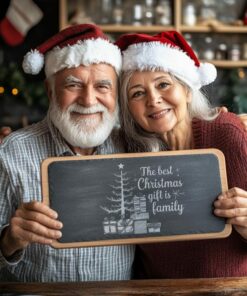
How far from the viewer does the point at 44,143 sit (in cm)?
173

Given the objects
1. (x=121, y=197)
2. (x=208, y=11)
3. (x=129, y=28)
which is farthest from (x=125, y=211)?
(x=208, y=11)

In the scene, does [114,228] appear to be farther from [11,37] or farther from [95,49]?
[11,37]

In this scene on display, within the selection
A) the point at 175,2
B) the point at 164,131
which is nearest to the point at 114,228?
the point at 164,131

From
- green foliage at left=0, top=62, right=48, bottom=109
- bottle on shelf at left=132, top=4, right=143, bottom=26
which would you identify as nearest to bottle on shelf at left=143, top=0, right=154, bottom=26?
bottle on shelf at left=132, top=4, right=143, bottom=26

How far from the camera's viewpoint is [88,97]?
1629 millimetres

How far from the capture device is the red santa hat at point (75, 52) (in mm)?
1677

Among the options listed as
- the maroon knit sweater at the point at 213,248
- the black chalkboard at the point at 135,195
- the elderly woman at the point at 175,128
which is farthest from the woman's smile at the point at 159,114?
the black chalkboard at the point at 135,195

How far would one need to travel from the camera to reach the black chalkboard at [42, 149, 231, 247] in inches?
55.5

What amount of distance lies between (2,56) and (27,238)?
10.2 ft

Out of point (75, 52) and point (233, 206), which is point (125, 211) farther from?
point (75, 52)

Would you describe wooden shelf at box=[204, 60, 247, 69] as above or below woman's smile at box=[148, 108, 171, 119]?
above

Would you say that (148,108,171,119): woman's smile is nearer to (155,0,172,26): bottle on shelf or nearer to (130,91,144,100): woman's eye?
(130,91,144,100): woman's eye

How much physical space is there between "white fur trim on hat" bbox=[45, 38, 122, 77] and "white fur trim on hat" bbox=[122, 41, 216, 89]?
5cm

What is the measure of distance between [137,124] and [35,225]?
563 mm
